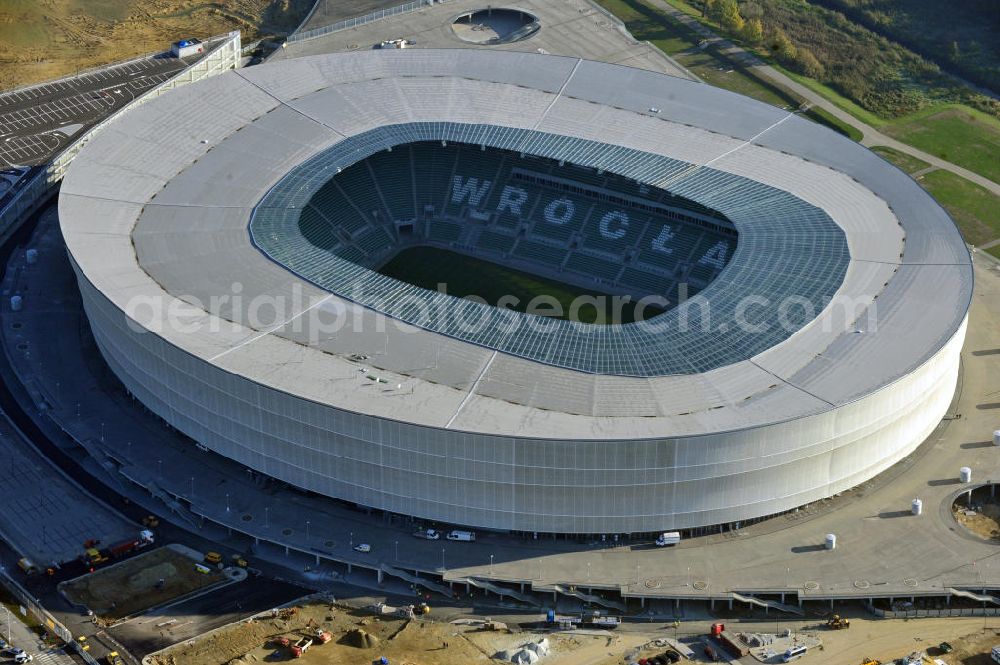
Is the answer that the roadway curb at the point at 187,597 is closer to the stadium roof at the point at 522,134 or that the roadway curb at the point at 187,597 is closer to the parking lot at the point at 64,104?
the stadium roof at the point at 522,134

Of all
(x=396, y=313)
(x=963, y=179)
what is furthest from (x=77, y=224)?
(x=963, y=179)

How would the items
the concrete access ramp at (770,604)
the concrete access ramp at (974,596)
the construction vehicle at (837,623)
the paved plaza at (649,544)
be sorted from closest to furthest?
the construction vehicle at (837,623)
the concrete access ramp at (770,604)
the concrete access ramp at (974,596)
the paved plaza at (649,544)

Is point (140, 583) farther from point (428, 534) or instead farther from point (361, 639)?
point (428, 534)

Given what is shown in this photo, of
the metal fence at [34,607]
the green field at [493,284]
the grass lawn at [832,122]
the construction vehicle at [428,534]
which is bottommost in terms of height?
the metal fence at [34,607]

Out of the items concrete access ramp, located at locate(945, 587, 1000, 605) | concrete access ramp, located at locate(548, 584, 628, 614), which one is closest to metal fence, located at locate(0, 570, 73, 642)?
concrete access ramp, located at locate(548, 584, 628, 614)

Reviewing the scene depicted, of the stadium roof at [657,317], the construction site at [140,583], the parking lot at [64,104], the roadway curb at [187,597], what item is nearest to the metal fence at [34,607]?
the construction site at [140,583]

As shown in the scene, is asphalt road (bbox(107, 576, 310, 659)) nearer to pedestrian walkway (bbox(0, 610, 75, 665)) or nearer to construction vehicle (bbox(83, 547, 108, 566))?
pedestrian walkway (bbox(0, 610, 75, 665))
